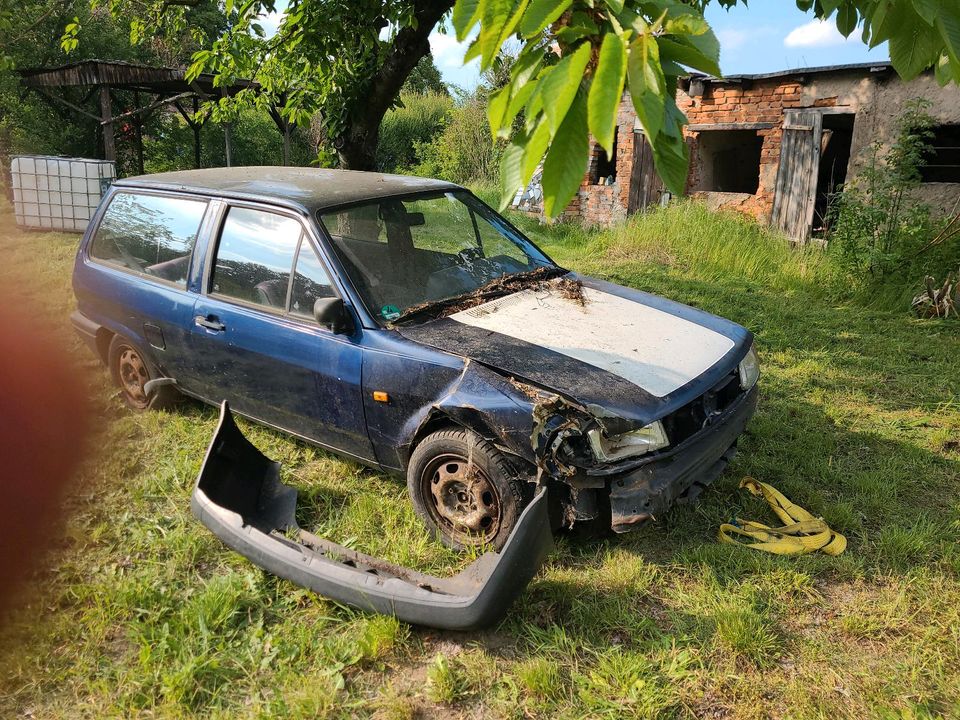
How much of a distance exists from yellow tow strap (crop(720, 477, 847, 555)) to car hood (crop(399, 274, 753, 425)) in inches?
30.4

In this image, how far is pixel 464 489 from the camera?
10.7 feet

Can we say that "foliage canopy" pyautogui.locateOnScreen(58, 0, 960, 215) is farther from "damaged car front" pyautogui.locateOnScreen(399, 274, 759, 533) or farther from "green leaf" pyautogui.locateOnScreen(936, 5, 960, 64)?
"damaged car front" pyautogui.locateOnScreen(399, 274, 759, 533)

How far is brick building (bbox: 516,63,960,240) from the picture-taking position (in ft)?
32.2

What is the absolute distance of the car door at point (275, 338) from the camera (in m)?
3.56

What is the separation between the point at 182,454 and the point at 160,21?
6380 millimetres

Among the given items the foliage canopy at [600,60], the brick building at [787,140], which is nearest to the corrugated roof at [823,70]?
the brick building at [787,140]

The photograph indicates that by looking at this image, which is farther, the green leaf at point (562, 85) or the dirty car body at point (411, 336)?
the dirty car body at point (411, 336)

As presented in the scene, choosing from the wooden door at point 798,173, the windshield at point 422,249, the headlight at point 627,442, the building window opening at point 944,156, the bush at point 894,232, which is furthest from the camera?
the wooden door at point 798,173

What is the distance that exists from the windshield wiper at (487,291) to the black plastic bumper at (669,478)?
4.31 feet

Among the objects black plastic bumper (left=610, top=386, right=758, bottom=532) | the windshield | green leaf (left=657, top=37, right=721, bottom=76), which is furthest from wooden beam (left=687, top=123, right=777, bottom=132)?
green leaf (left=657, top=37, right=721, bottom=76)

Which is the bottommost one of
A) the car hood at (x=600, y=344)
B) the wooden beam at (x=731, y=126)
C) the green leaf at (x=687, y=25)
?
the car hood at (x=600, y=344)

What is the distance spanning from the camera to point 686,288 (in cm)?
903

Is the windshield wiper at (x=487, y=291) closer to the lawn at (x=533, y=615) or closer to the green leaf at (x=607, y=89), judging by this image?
the lawn at (x=533, y=615)

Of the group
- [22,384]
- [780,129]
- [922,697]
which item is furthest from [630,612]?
[780,129]
